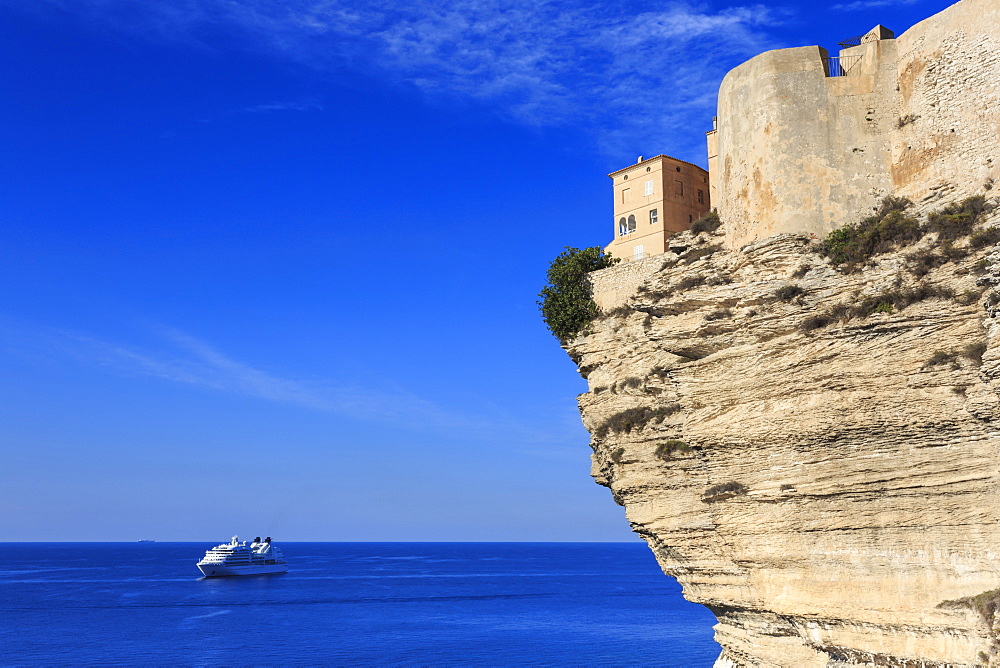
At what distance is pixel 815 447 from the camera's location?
20.4m

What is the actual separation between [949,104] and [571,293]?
11584mm

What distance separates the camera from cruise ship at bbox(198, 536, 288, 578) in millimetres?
129250

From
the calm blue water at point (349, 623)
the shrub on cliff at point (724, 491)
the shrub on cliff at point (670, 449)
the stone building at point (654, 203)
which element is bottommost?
the calm blue water at point (349, 623)

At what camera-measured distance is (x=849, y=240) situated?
2180cm

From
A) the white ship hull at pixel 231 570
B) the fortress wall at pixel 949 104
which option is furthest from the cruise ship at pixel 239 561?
the fortress wall at pixel 949 104

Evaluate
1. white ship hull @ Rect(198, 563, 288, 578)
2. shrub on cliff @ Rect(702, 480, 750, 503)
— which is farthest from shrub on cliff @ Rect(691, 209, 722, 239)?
white ship hull @ Rect(198, 563, 288, 578)

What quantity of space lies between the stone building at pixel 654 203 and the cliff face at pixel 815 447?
3.28 meters

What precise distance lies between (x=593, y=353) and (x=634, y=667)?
34.5 metres

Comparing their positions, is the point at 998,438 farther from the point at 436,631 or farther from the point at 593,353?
the point at 436,631

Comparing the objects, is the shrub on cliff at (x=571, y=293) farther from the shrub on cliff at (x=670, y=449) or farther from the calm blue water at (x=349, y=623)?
the calm blue water at (x=349, y=623)

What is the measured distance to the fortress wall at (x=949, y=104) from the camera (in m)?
20.8

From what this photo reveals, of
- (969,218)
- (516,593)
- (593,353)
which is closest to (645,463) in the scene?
(593,353)

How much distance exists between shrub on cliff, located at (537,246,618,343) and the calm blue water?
3402 centimetres

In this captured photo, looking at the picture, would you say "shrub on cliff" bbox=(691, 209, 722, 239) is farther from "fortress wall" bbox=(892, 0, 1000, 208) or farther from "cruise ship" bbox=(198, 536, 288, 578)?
"cruise ship" bbox=(198, 536, 288, 578)
